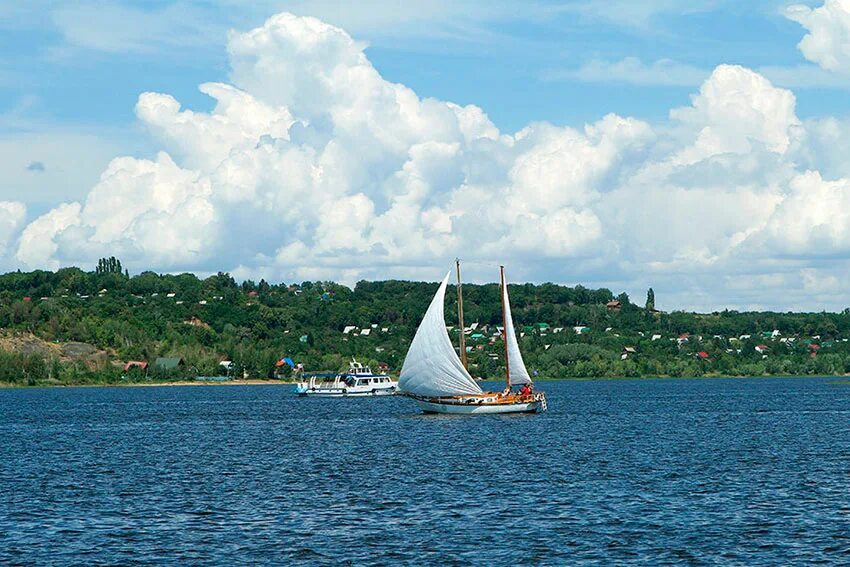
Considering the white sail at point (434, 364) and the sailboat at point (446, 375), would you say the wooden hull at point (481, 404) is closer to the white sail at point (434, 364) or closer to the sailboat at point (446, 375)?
the sailboat at point (446, 375)

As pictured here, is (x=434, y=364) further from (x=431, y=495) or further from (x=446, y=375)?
(x=431, y=495)

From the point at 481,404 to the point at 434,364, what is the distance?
11560 millimetres

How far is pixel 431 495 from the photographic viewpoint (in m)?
66.2

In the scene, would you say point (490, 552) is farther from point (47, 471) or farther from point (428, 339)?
point (428, 339)

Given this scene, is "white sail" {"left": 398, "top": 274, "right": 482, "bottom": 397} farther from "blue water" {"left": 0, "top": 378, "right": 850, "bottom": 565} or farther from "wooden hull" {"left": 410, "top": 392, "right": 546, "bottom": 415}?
"blue water" {"left": 0, "top": 378, "right": 850, "bottom": 565}

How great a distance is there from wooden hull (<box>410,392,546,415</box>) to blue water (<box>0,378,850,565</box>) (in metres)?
7.50

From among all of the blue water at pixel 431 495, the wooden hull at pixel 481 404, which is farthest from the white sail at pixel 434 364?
the blue water at pixel 431 495

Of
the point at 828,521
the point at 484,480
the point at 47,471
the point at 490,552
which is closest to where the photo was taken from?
the point at 490,552

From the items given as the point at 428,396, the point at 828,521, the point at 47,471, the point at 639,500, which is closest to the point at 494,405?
the point at 428,396

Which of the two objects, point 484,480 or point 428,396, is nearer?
point 484,480

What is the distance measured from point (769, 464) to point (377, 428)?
52906mm

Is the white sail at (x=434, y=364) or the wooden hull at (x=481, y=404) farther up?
the white sail at (x=434, y=364)

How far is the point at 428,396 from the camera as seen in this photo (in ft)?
437

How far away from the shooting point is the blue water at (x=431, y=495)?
49625 mm
